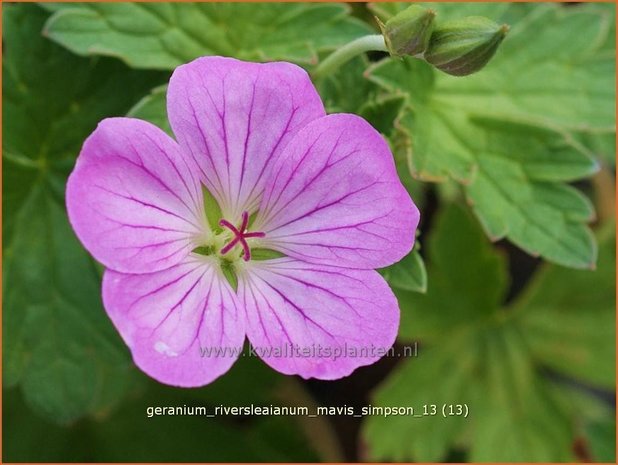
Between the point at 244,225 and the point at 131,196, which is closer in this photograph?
the point at 131,196

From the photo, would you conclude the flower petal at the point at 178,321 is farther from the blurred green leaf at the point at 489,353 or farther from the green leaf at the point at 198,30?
the blurred green leaf at the point at 489,353

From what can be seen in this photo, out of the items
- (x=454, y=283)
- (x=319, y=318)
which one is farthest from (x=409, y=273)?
(x=454, y=283)

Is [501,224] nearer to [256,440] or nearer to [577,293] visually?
[577,293]

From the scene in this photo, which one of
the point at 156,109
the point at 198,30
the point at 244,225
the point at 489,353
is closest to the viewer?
Result: the point at 244,225

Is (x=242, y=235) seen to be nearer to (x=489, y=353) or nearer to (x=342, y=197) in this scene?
(x=342, y=197)

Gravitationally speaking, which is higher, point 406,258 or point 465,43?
point 465,43

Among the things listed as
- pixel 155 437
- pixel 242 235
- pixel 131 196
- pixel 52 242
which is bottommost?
pixel 155 437
